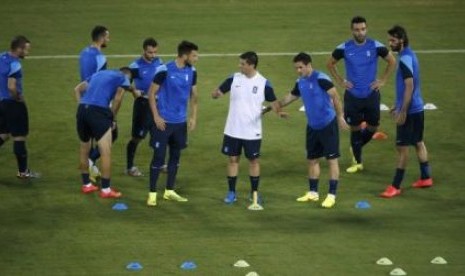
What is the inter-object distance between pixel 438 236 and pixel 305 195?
2.39m

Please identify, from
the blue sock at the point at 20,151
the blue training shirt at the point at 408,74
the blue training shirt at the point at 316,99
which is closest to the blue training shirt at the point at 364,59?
the blue training shirt at the point at 408,74

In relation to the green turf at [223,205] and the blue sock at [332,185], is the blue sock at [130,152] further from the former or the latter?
the blue sock at [332,185]

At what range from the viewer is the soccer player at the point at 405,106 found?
15.7 m

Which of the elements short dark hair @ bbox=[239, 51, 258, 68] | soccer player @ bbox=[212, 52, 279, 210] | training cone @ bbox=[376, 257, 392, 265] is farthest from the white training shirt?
training cone @ bbox=[376, 257, 392, 265]

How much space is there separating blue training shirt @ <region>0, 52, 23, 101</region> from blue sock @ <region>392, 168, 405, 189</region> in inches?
230

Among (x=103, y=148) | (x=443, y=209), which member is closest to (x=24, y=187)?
(x=103, y=148)

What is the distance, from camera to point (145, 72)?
1678cm

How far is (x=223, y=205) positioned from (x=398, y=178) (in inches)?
104

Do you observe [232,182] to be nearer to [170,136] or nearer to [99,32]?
[170,136]

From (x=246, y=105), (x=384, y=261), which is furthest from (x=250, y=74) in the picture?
(x=384, y=261)

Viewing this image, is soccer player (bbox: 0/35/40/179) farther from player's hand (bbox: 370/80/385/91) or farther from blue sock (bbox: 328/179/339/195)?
player's hand (bbox: 370/80/385/91)

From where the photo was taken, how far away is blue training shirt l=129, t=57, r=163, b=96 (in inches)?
660

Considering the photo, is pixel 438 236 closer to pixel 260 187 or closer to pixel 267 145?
pixel 260 187

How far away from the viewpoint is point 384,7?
30.3 meters
